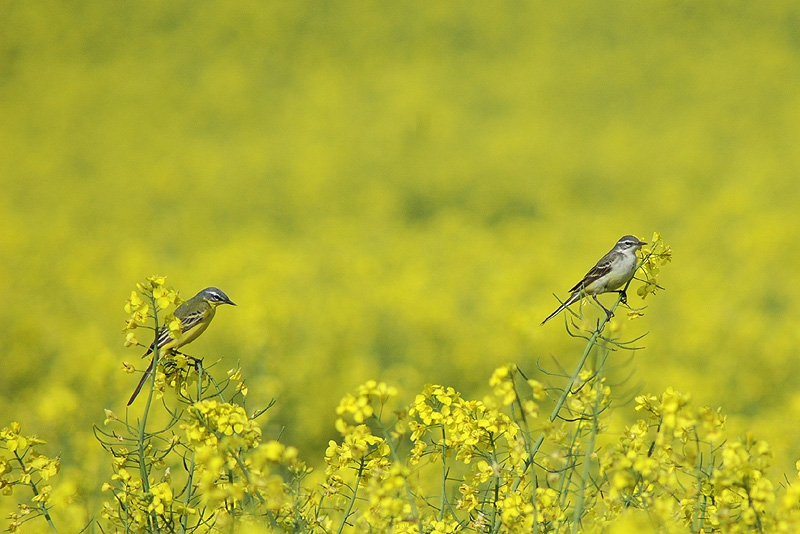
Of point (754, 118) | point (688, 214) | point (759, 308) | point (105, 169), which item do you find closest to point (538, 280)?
point (759, 308)

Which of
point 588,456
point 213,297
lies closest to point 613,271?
point 588,456

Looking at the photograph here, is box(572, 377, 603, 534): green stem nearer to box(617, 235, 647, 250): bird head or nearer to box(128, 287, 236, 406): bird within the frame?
box(617, 235, 647, 250): bird head

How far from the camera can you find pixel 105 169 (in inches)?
719

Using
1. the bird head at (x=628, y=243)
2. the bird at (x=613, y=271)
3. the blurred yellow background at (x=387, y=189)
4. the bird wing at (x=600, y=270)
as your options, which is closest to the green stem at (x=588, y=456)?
the blurred yellow background at (x=387, y=189)

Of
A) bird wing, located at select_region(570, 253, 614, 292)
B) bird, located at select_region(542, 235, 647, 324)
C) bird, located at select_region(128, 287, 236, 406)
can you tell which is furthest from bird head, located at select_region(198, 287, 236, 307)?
bird wing, located at select_region(570, 253, 614, 292)

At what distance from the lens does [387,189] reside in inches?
691

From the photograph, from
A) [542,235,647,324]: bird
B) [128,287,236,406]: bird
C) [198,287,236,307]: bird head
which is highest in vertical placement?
[542,235,647,324]: bird

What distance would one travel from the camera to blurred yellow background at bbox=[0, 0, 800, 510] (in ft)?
26.6

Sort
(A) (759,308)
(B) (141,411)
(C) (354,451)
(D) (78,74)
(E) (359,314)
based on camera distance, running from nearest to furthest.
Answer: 1. (C) (354,451)
2. (B) (141,411)
3. (E) (359,314)
4. (A) (759,308)
5. (D) (78,74)

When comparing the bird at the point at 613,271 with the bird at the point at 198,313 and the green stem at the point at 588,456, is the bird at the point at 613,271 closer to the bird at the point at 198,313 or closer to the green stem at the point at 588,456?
the green stem at the point at 588,456

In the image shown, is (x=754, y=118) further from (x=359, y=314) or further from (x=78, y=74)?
(x=78, y=74)

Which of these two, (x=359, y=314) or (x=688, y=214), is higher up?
(x=688, y=214)

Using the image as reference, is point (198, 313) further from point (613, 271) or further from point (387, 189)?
point (387, 189)

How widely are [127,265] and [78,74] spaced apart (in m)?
14.7
